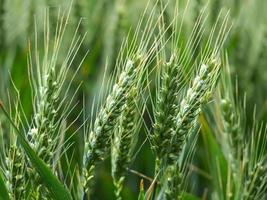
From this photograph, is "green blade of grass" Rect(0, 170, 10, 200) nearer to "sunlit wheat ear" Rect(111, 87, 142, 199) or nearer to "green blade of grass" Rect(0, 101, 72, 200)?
"green blade of grass" Rect(0, 101, 72, 200)

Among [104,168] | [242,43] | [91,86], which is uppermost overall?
[242,43]

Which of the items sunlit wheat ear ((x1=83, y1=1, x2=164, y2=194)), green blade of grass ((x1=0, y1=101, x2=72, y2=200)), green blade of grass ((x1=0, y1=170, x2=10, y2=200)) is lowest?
green blade of grass ((x1=0, y1=170, x2=10, y2=200))

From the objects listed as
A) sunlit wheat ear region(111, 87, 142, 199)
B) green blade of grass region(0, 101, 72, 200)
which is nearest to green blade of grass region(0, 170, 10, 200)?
green blade of grass region(0, 101, 72, 200)

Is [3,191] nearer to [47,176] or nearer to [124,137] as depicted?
[47,176]

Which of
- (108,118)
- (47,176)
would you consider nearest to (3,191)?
(47,176)

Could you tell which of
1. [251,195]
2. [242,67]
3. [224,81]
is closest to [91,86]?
[242,67]

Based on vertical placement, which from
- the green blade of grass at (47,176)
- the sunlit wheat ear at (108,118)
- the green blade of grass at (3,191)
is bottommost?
the green blade of grass at (3,191)

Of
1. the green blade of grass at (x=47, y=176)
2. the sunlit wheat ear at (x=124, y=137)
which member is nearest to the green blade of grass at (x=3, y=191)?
the green blade of grass at (x=47, y=176)

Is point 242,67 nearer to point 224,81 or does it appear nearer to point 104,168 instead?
point 104,168

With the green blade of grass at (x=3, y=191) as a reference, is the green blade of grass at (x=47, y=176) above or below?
above

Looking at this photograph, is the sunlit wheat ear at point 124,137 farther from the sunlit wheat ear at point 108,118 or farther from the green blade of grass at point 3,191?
the green blade of grass at point 3,191

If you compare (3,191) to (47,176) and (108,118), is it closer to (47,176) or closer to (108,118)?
(47,176)
